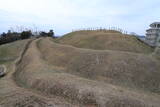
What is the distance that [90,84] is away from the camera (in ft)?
58.1

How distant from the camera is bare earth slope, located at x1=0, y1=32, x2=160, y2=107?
14438mm

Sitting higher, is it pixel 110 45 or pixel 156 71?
pixel 110 45

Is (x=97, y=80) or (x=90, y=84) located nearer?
(x=90, y=84)

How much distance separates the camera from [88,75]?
22.9 m

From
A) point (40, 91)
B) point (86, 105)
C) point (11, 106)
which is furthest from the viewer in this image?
point (40, 91)

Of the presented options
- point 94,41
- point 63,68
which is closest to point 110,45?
point 94,41

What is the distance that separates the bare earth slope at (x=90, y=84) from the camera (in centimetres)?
1444

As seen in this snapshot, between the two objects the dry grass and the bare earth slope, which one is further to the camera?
the dry grass

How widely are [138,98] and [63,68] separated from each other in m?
13.4

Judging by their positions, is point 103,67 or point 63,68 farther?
point 63,68

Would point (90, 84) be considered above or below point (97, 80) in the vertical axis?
above

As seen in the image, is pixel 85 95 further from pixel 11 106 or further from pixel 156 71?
pixel 156 71

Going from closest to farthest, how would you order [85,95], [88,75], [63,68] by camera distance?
1. [85,95]
2. [88,75]
3. [63,68]

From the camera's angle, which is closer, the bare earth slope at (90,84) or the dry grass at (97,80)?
the bare earth slope at (90,84)
